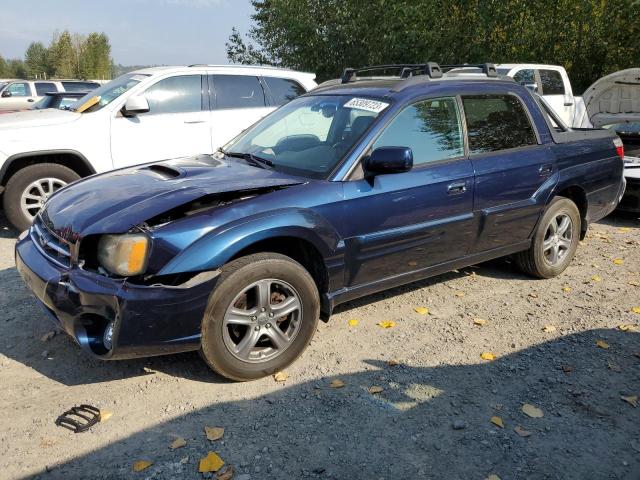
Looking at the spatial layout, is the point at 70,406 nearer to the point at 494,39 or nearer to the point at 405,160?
the point at 405,160

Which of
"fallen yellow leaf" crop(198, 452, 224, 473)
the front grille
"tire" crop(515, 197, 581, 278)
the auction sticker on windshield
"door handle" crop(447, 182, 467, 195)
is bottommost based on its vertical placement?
"fallen yellow leaf" crop(198, 452, 224, 473)

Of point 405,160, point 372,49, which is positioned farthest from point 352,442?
point 372,49

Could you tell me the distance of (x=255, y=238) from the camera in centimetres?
308

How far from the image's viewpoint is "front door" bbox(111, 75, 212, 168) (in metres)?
6.38

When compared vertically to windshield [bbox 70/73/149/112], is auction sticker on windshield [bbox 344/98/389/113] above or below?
below

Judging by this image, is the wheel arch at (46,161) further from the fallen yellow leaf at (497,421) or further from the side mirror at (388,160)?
the fallen yellow leaf at (497,421)

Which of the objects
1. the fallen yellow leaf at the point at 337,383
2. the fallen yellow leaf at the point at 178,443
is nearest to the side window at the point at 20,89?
the fallen yellow leaf at the point at 337,383

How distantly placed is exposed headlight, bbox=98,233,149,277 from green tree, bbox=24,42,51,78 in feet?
221

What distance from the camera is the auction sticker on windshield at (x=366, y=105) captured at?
379 centimetres

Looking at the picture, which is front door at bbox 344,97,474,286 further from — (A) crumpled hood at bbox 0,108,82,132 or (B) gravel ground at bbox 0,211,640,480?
(A) crumpled hood at bbox 0,108,82,132

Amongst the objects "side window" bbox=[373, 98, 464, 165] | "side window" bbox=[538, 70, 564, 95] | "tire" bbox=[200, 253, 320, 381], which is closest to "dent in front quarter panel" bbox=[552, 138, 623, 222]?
"side window" bbox=[373, 98, 464, 165]

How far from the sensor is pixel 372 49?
15.4 meters

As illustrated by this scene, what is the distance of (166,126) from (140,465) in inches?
191

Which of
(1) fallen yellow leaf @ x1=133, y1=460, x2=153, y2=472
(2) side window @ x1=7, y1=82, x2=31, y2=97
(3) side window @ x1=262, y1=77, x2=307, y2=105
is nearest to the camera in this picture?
(1) fallen yellow leaf @ x1=133, y1=460, x2=153, y2=472
